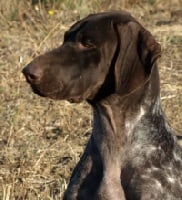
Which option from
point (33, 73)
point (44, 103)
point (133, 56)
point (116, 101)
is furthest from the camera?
point (44, 103)

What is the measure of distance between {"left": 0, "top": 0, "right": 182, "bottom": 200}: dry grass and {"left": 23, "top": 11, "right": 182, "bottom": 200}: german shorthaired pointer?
65.5 inches

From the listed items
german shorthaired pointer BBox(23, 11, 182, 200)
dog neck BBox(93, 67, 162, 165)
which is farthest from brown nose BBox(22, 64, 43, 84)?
dog neck BBox(93, 67, 162, 165)

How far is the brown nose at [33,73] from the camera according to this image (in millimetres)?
4789

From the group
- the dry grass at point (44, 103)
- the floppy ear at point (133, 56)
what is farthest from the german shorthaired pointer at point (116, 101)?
the dry grass at point (44, 103)

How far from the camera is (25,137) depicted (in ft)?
26.4

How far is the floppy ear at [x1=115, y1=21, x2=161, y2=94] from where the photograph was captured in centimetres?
489

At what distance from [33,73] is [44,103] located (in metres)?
4.02

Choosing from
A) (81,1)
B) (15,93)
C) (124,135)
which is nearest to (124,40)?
(124,135)

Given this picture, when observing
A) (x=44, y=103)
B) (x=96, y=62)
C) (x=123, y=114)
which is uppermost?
(x=96, y=62)

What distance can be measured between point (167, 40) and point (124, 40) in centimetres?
541

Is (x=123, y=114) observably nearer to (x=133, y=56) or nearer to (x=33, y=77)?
(x=133, y=56)

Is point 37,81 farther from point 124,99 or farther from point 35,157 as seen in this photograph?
point 35,157

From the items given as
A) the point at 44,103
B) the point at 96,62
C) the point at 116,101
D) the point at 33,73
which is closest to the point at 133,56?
the point at 96,62

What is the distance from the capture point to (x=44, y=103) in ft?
28.9
